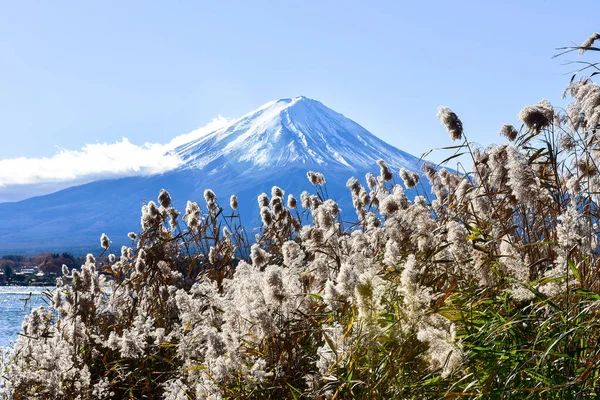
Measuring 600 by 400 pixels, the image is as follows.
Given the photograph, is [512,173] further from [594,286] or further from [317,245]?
[317,245]

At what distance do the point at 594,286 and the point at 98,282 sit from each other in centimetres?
372

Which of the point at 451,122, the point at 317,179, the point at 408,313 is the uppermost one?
the point at 451,122

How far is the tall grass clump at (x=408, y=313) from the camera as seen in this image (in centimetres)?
234

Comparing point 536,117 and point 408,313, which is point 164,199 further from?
point 408,313

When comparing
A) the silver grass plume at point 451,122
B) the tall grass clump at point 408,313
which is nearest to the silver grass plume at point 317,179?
the tall grass clump at point 408,313

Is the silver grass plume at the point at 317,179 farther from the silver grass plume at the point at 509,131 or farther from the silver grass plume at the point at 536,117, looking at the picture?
the silver grass plume at the point at 536,117

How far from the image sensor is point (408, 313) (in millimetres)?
2391

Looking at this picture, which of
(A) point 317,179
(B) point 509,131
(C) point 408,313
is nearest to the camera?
(C) point 408,313

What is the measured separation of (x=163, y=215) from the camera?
6.23 metres

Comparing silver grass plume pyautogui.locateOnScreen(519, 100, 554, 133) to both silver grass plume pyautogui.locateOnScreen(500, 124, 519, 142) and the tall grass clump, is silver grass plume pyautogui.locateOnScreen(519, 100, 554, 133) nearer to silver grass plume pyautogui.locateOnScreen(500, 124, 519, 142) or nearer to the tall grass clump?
the tall grass clump

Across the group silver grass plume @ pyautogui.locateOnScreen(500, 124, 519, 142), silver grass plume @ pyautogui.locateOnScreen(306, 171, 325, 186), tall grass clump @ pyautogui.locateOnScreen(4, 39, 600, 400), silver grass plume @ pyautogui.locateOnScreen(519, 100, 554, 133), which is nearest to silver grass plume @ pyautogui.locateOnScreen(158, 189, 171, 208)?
tall grass clump @ pyautogui.locateOnScreen(4, 39, 600, 400)

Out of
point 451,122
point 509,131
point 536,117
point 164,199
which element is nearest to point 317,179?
point 164,199

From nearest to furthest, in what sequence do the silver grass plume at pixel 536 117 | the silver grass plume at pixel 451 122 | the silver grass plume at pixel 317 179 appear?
the silver grass plume at pixel 536 117
the silver grass plume at pixel 451 122
the silver grass plume at pixel 317 179

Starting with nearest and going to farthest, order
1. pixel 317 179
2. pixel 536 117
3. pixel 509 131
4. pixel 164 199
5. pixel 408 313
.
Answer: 1. pixel 408 313
2. pixel 536 117
3. pixel 509 131
4. pixel 164 199
5. pixel 317 179
